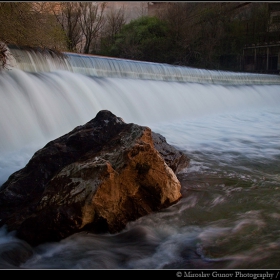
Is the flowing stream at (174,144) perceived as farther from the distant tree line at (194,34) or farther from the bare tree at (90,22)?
the bare tree at (90,22)

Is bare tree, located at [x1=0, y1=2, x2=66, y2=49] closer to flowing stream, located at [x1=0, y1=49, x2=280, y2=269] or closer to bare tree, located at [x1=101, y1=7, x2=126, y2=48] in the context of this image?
flowing stream, located at [x1=0, y1=49, x2=280, y2=269]

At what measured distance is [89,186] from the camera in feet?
9.86

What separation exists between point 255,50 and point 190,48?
4.15 metres

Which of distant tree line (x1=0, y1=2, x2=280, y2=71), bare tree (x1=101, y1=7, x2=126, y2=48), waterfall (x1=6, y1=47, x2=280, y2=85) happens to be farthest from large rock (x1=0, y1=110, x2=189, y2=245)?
bare tree (x1=101, y1=7, x2=126, y2=48)

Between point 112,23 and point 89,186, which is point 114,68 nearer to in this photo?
point 89,186

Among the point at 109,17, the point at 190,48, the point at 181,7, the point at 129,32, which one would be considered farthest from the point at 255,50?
→ the point at 109,17

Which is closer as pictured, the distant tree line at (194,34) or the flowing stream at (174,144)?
the flowing stream at (174,144)

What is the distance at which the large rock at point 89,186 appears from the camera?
9.61 ft

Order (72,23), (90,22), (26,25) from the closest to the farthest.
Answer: (26,25)
(72,23)
(90,22)

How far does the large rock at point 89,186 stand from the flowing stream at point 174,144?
4.4 inches

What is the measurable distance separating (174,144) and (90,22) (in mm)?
21264

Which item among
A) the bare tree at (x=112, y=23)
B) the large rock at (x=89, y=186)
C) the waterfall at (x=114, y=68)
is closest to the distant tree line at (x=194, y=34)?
the bare tree at (x=112, y=23)

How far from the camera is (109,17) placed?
26250 millimetres

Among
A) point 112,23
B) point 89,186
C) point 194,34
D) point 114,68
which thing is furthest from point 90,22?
point 89,186
